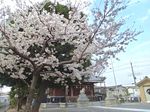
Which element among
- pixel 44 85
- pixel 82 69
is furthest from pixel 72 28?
pixel 44 85

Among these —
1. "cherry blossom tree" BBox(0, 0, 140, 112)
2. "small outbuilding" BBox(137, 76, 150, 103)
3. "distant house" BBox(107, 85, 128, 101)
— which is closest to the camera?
"cherry blossom tree" BBox(0, 0, 140, 112)

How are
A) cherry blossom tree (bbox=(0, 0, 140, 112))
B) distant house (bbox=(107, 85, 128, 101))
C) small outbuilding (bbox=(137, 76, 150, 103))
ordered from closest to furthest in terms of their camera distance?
1. cherry blossom tree (bbox=(0, 0, 140, 112))
2. small outbuilding (bbox=(137, 76, 150, 103))
3. distant house (bbox=(107, 85, 128, 101))

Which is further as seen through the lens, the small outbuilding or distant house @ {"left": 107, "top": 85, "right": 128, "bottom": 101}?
distant house @ {"left": 107, "top": 85, "right": 128, "bottom": 101}

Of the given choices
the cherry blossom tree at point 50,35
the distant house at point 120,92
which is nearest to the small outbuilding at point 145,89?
the distant house at point 120,92

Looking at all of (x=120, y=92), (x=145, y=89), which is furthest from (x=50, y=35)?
(x=120, y=92)

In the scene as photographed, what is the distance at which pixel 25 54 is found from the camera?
1247 cm

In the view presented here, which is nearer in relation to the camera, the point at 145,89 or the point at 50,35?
the point at 50,35

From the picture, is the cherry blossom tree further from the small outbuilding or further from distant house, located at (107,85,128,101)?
distant house, located at (107,85,128,101)

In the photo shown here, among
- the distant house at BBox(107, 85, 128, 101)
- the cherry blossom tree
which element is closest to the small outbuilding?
the distant house at BBox(107, 85, 128, 101)

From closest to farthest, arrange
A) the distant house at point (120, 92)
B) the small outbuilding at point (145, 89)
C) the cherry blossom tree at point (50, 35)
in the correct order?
1. the cherry blossom tree at point (50, 35)
2. the small outbuilding at point (145, 89)
3. the distant house at point (120, 92)

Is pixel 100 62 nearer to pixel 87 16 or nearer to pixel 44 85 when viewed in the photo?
pixel 87 16

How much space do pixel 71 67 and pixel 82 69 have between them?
1234 mm

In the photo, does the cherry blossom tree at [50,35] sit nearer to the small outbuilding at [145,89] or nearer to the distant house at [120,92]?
the small outbuilding at [145,89]

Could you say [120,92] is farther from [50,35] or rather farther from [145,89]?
[50,35]
